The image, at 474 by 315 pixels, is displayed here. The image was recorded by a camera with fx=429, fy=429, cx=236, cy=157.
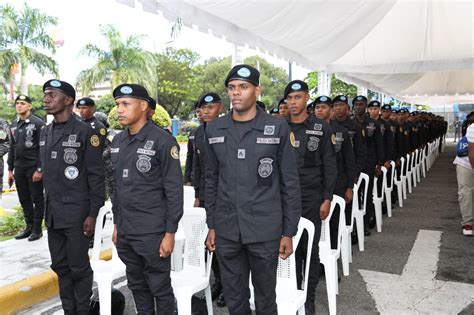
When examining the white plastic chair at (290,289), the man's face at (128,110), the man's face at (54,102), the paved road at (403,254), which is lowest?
the paved road at (403,254)

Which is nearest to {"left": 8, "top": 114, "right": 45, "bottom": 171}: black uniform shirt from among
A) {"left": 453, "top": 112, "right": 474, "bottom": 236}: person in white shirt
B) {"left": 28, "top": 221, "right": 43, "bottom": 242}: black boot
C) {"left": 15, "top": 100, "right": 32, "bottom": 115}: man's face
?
{"left": 15, "top": 100, "right": 32, "bottom": 115}: man's face

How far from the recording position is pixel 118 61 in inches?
994

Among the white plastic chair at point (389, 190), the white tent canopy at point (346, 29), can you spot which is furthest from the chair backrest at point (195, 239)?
the white plastic chair at point (389, 190)

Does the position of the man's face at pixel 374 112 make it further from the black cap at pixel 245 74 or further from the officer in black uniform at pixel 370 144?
the black cap at pixel 245 74

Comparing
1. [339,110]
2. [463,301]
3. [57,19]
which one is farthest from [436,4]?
[57,19]

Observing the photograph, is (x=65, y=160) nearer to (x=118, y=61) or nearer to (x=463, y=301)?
(x=463, y=301)

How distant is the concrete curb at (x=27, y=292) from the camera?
367 cm

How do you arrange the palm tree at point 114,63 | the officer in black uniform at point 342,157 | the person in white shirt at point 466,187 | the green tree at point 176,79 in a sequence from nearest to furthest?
the officer in black uniform at point 342,157 < the person in white shirt at point 466,187 < the palm tree at point 114,63 < the green tree at point 176,79

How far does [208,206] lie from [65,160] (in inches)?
47.6

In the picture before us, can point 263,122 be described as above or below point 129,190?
above

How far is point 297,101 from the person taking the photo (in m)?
3.57

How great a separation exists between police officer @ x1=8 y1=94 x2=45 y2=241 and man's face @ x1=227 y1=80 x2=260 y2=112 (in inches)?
145

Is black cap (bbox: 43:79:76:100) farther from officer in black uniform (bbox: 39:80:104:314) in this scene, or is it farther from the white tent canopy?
the white tent canopy

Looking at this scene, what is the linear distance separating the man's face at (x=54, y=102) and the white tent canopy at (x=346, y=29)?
0.93 meters
